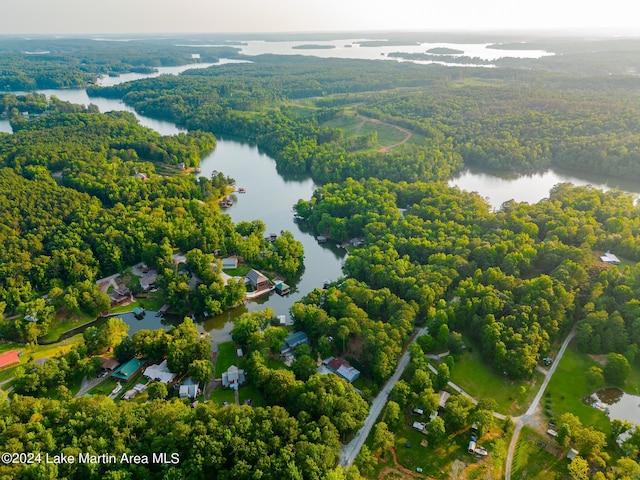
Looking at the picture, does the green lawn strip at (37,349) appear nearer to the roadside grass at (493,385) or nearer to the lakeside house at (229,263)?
the lakeside house at (229,263)

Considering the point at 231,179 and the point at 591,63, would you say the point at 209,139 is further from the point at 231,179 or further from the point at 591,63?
the point at 591,63

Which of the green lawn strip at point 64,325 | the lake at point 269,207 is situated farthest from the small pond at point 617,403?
the green lawn strip at point 64,325

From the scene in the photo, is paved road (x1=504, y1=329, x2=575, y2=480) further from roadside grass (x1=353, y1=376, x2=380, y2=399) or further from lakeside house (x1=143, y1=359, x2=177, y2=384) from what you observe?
lakeside house (x1=143, y1=359, x2=177, y2=384)

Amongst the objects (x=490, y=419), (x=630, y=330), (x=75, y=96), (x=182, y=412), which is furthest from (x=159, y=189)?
(x=75, y=96)

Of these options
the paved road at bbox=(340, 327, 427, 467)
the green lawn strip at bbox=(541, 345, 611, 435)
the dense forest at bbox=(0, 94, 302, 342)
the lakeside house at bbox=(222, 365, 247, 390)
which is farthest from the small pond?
the dense forest at bbox=(0, 94, 302, 342)

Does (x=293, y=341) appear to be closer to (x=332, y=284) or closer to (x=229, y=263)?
(x=332, y=284)
